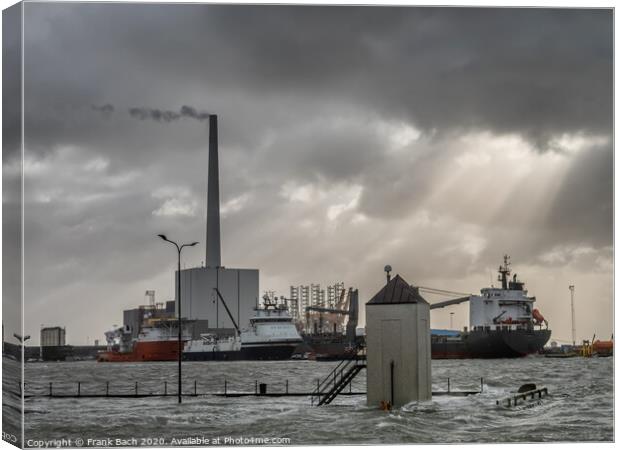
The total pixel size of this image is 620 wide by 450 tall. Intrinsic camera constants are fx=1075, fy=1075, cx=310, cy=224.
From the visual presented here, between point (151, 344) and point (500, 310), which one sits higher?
point (500, 310)

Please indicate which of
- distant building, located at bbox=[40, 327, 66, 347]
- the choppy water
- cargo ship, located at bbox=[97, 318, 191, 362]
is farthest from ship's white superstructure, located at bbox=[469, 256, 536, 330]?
the choppy water

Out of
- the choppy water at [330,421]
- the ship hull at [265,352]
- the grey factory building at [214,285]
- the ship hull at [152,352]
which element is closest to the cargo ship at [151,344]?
the ship hull at [152,352]

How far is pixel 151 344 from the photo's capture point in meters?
92.1

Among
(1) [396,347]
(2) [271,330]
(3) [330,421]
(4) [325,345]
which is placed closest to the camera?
(3) [330,421]

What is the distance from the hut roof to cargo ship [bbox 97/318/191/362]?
212ft

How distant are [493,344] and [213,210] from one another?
117ft

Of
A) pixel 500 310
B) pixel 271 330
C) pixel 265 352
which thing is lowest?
pixel 265 352

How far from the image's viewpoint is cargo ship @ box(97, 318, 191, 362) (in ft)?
293

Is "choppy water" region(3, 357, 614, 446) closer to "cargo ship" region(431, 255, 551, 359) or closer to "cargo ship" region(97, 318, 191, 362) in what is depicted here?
"cargo ship" region(431, 255, 551, 359)

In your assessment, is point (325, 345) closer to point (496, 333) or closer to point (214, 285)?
point (496, 333)

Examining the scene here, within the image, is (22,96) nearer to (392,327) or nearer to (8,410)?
(8,410)

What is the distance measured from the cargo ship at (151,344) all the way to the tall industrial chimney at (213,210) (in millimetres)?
33238

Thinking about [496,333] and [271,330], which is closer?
[496,333]

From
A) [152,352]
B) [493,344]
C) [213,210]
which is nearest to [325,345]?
[152,352]
